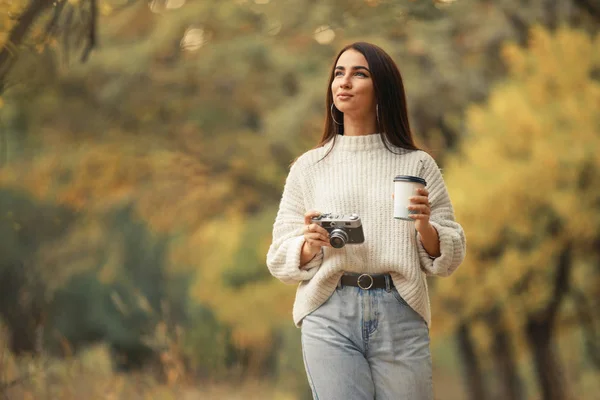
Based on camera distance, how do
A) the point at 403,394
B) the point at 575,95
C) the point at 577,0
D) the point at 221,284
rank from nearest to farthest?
the point at 403,394 → the point at 577,0 → the point at 575,95 → the point at 221,284

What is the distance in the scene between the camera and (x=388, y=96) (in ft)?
6.79

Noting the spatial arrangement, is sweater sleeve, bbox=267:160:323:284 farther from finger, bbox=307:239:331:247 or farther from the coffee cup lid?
the coffee cup lid

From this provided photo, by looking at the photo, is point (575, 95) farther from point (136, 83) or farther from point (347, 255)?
point (347, 255)

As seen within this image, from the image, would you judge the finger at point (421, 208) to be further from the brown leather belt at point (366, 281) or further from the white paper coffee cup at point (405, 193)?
the brown leather belt at point (366, 281)

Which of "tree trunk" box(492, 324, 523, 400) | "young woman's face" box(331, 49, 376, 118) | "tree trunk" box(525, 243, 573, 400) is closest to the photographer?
"young woman's face" box(331, 49, 376, 118)

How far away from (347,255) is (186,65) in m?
7.40

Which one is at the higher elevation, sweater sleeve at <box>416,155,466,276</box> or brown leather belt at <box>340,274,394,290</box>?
sweater sleeve at <box>416,155,466,276</box>

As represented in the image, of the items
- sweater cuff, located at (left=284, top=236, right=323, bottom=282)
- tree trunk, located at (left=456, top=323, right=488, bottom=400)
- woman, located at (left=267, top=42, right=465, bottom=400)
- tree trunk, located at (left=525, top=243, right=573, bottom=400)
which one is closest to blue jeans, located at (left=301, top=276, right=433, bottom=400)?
woman, located at (left=267, top=42, right=465, bottom=400)

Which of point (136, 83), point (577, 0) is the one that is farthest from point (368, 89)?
point (136, 83)

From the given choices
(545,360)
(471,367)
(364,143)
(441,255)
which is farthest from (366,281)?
(471,367)

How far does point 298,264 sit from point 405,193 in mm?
334

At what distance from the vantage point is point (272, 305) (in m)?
9.83

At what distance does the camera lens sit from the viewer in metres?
1.86

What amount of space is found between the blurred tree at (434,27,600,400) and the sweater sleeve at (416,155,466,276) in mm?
4930
